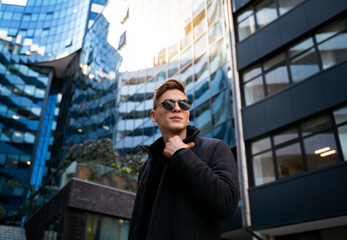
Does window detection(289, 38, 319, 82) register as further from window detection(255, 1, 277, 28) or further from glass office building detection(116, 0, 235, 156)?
glass office building detection(116, 0, 235, 156)

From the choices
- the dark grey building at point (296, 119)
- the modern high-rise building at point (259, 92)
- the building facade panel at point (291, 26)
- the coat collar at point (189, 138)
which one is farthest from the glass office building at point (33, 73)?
the coat collar at point (189, 138)

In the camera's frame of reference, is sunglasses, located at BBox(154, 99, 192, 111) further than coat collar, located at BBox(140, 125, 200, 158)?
Yes

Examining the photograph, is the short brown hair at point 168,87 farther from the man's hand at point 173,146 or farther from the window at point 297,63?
the window at point 297,63

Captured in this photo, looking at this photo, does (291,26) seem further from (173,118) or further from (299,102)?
(173,118)

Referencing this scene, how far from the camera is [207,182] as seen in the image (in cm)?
188

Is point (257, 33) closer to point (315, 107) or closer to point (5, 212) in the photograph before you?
point (315, 107)

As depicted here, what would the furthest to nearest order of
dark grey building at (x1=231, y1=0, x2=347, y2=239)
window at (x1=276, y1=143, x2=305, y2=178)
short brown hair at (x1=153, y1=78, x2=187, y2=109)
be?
window at (x1=276, y1=143, x2=305, y2=178), dark grey building at (x1=231, y1=0, x2=347, y2=239), short brown hair at (x1=153, y1=78, x2=187, y2=109)

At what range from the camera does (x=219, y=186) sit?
189cm

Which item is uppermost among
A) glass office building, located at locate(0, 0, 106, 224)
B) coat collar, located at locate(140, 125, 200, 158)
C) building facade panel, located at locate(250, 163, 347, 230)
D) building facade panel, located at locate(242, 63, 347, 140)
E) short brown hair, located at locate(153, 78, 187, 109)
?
glass office building, located at locate(0, 0, 106, 224)

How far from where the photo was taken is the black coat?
1.89m

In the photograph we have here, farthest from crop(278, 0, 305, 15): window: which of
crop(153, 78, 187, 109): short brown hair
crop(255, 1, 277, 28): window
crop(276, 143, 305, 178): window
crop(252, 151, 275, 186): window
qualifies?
crop(153, 78, 187, 109): short brown hair

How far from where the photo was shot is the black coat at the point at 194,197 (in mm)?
1890

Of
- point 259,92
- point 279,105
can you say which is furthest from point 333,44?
point 259,92

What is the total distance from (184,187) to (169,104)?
1.95 feet
